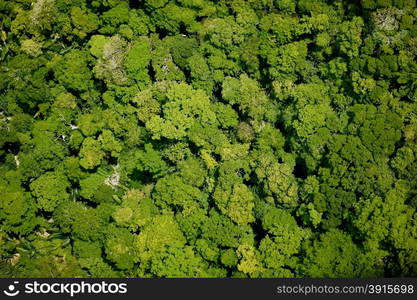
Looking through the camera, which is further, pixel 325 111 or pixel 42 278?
pixel 325 111

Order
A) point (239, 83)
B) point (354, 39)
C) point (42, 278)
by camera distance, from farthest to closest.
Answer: point (239, 83) → point (354, 39) → point (42, 278)

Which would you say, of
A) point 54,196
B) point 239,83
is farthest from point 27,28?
point 239,83

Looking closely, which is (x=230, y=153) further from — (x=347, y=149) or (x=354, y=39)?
(x=354, y=39)

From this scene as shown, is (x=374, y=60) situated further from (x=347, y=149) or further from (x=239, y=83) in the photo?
(x=239, y=83)

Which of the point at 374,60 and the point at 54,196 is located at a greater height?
the point at 374,60

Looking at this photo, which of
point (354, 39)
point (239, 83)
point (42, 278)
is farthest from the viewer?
point (239, 83)

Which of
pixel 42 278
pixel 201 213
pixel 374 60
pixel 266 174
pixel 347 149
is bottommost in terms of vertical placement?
pixel 42 278
